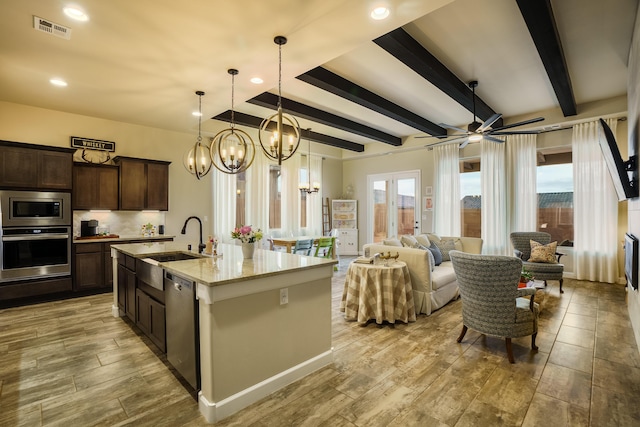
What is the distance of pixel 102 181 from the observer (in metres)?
5.14

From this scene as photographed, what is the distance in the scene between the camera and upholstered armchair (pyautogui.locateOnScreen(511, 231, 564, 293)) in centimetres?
482

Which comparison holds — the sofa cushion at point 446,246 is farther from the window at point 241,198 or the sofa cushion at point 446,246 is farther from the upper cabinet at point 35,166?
the upper cabinet at point 35,166

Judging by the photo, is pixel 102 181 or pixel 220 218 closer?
pixel 102 181

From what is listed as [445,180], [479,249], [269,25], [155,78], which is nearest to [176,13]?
[269,25]

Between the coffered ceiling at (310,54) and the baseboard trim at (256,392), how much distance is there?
283 cm

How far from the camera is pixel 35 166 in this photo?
4402mm

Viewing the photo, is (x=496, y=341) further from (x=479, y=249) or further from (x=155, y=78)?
(x=155, y=78)

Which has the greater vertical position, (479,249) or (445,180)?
(445,180)

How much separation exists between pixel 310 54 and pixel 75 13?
197 cm

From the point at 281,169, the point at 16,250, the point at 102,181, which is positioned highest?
the point at 281,169

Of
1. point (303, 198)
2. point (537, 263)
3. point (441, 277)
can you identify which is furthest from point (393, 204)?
point (441, 277)

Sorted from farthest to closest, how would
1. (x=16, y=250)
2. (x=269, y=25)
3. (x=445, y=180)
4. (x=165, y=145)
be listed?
(x=445, y=180) < (x=165, y=145) < (x=16, y=250) < (x=269, y=25)

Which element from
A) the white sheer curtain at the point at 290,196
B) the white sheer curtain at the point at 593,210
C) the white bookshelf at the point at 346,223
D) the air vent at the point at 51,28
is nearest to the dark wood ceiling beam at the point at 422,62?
the white sheer curtain at the point at 593,210

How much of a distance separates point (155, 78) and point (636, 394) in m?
5.31
